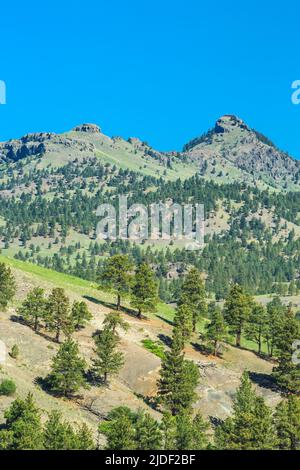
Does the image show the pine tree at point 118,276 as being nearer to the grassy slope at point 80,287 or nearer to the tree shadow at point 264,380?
the grassy slope at point 80,287

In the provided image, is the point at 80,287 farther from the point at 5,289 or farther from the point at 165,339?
the point at 5,289

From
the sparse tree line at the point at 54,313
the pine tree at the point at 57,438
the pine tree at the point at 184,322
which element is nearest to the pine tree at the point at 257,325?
the pine tree at the point at 184,322

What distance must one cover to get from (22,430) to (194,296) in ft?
201

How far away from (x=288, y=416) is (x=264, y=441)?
366 inches

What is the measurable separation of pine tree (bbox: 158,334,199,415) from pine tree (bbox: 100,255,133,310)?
2936 centimetres

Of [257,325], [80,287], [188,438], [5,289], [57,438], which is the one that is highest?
[5,289]

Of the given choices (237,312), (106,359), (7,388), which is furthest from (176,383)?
(237,312)

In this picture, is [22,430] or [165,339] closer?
[22,430]

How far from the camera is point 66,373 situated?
246ft

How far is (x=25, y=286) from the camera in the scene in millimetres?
108688

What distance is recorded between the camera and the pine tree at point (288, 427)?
67500 millimetres

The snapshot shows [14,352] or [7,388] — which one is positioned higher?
[14,352]
